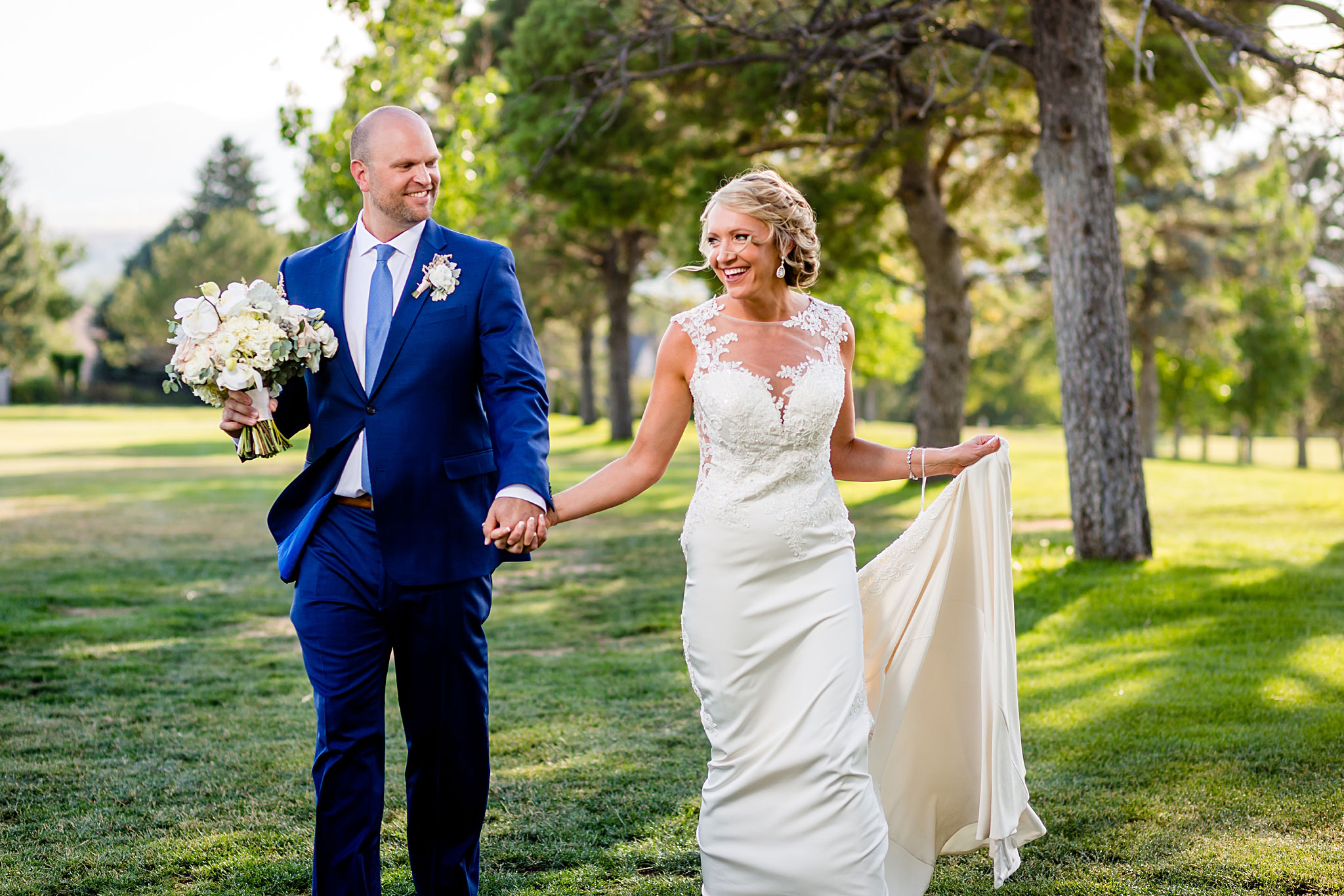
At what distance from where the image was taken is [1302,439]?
39688 millimetres

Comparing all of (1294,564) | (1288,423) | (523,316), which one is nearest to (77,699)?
(523,316)

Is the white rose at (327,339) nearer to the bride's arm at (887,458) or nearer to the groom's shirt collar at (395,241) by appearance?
the groom's shirt collar at (395,241)

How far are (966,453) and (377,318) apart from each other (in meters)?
2.18

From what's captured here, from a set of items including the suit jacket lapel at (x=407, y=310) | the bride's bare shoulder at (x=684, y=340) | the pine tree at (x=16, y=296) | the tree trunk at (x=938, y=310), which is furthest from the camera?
the pine tree at (x=16, y=296)

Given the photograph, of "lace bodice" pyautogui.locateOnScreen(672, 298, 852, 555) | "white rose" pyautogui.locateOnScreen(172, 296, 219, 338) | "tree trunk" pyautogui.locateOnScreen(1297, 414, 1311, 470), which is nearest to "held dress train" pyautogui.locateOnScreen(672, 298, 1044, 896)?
"lace bodice" pyautogui.locateOnScreen(672, 298, 852, 555)

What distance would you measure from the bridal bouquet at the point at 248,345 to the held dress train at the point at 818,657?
1185 mm

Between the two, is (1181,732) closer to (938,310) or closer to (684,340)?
(684,340)

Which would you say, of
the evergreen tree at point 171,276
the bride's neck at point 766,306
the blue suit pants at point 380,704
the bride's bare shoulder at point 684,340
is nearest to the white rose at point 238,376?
the blue suit pants at point 380,704

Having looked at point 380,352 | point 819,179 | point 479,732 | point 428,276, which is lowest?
point 479,732

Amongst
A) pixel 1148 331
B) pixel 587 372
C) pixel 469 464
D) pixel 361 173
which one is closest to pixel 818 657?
pixel 469 464

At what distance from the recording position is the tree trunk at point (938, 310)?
17.7 metres

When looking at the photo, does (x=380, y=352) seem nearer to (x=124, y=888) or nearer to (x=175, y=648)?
(x=124, y=888)

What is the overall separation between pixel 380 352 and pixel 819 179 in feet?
45.8

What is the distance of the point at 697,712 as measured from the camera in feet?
21.0
